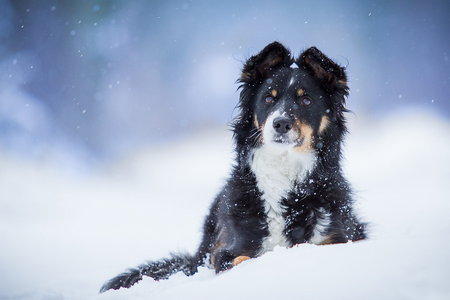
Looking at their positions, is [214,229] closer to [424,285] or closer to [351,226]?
[351,226]

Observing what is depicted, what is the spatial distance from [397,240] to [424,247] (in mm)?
238

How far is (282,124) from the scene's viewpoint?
3164mm

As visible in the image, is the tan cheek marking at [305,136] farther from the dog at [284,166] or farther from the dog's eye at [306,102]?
the dog's eye at [306,102]

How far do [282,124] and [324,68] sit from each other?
1.04 metres

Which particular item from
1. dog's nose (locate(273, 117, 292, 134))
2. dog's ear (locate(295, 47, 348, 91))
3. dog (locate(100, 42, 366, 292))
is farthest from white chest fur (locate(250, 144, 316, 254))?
dog's ear (locate(295, 47, 348, 91))

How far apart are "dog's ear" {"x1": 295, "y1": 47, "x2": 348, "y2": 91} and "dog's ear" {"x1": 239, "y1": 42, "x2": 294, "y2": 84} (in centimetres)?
22

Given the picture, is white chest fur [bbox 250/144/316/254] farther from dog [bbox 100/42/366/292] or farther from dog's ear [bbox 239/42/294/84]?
dog's ear [bbox 239/42/294/84]

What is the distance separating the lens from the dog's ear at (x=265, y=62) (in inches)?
145

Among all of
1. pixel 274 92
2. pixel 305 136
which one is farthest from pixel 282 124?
pixel 274 92

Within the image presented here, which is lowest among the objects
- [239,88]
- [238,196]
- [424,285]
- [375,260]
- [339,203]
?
[424,285]

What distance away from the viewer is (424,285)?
Result: 52.2 inches

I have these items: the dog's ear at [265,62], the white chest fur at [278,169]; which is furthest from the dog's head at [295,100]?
the white chest fur at [278,169]

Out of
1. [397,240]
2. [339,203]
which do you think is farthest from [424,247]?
[339,203]

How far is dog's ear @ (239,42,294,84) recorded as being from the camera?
12.1 ft
